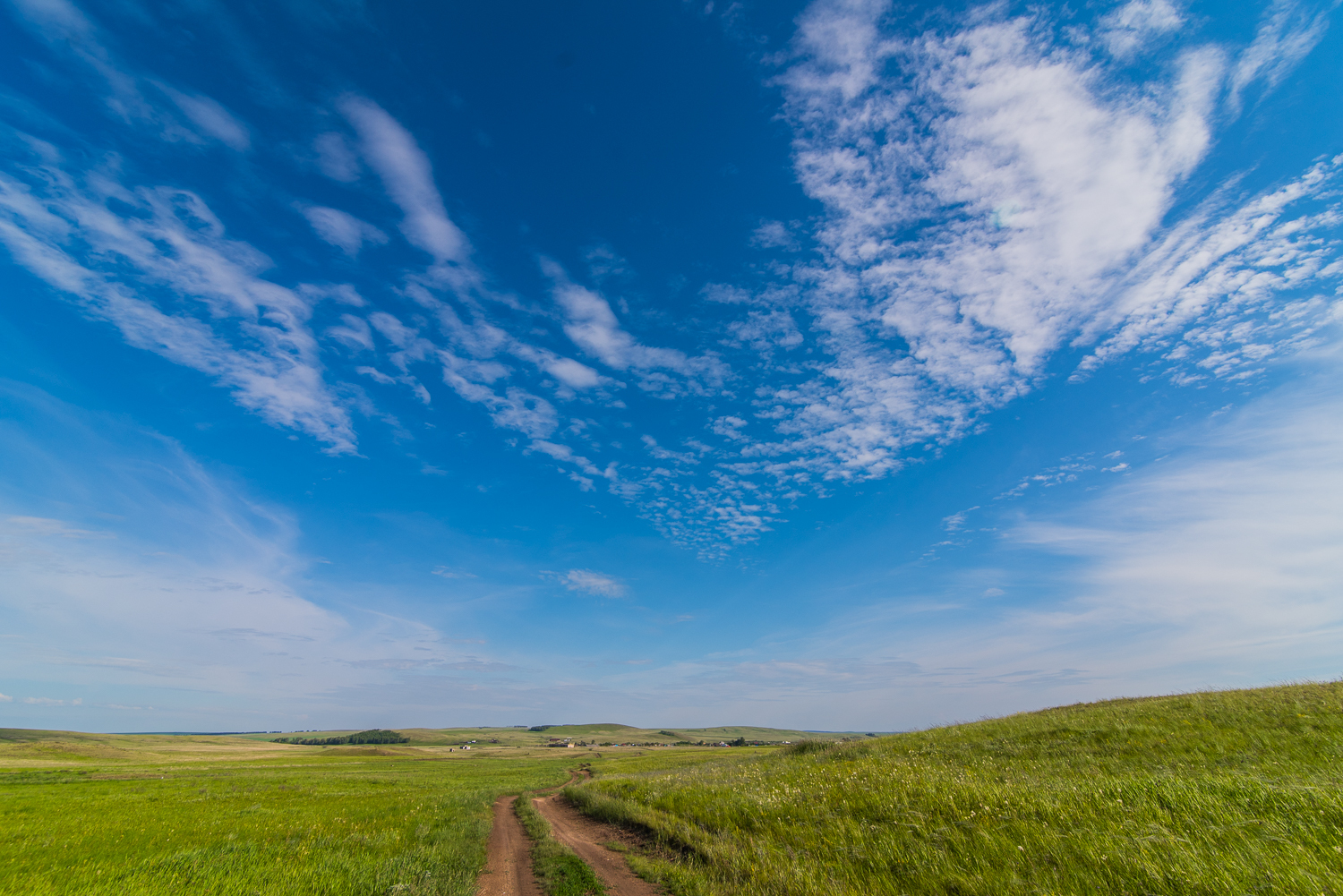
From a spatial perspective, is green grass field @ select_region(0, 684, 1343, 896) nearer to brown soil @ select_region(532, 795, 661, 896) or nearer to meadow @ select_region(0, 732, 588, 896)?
meadow @ select_region(0, 732, 588, 896)

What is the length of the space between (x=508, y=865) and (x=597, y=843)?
12.4 ft

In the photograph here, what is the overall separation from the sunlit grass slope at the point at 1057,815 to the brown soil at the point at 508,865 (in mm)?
3384

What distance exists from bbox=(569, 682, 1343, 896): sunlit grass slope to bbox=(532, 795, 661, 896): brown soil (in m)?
0.72

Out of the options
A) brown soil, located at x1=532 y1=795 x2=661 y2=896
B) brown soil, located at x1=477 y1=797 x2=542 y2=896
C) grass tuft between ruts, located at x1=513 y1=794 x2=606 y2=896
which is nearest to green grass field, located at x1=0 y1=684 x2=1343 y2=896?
brown soil, located at x1=477 y1=797 x2=542 y2=896

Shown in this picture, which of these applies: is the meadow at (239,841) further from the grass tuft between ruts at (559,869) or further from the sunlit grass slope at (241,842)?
the grass tuft between ruts at (559,869)

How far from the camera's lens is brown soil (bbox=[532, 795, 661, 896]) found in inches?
464

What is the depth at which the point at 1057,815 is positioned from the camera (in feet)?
35.8

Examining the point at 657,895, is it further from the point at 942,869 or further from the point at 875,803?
the point at 875,803

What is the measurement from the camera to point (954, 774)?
17219 mm

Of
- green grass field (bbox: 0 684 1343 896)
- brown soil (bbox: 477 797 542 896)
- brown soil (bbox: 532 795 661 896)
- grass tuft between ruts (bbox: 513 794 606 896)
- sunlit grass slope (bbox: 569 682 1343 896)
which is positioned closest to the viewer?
sunlit grass slope (bbox: 569 682 1343 896)

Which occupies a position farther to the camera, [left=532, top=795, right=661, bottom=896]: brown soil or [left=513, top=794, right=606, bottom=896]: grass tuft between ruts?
[left=532, top=795, right=661, bottom=896]: brown soil

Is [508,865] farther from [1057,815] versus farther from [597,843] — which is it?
[1057,815]

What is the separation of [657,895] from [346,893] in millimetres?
7279

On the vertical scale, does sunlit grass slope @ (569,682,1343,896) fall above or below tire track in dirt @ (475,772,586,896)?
above
